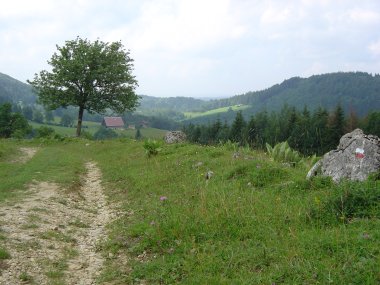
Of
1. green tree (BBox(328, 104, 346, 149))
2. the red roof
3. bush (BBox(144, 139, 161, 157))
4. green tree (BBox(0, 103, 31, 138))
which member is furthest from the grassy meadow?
the red roof

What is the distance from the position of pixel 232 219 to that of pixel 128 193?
5.55m

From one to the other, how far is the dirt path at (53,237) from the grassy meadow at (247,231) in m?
0.44

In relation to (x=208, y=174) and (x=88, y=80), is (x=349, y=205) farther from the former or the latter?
(x=88, y=80)

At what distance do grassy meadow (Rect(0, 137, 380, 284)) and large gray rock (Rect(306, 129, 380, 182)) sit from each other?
0.49 metres

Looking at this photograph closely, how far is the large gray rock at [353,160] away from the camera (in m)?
8.41

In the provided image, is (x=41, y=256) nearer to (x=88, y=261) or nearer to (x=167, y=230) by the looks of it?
(x=88, y=261)

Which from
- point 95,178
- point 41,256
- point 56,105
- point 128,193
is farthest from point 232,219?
point 56,105

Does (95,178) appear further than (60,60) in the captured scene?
No

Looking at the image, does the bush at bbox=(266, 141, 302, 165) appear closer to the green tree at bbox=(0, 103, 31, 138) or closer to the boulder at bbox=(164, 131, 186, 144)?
the boulder at bbox=(164, 131, 186, 144)

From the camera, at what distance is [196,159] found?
14430mm

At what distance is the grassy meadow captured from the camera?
5.25 metres

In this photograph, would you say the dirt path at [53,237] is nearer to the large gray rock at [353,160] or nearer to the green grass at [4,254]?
the green grass at [4,254]

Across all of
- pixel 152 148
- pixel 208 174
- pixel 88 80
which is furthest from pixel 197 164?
pixel 88 80

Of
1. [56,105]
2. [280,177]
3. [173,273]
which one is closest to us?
[173,273]
